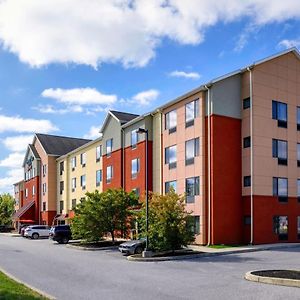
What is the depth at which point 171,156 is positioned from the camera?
37.3 meters

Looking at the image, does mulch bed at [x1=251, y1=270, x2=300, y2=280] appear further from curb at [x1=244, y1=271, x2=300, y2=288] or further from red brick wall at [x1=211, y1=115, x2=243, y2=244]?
red brick wall at [x1=211, y1=115, x2=243, y2=244]

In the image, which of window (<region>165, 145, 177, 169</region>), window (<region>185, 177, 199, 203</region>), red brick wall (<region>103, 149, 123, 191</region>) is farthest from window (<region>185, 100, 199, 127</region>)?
red brick wall (<region>103, 149, 123, 191</region>)

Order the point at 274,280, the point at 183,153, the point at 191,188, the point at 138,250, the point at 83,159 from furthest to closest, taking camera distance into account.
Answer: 1. the point at 83,159
2. the point at 183,153
3. the point at 191,188
4. the point at 138,250
5. the point at 274,280

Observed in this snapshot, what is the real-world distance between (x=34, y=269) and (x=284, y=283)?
436 inches

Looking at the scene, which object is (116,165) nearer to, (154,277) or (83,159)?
(83,159)

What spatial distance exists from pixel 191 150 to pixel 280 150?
6.57m

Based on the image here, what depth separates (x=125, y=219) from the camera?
36281 mm

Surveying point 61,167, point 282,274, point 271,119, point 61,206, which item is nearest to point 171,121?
point 271,119

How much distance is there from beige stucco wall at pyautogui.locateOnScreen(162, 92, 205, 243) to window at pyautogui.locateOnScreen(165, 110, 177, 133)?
32 cm

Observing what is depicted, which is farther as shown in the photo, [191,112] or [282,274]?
[191,112]

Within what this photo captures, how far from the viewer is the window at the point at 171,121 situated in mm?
36875

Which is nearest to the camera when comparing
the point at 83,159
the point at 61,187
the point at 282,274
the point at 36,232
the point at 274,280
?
the point at 274,280

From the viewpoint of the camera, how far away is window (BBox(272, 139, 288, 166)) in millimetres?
34406

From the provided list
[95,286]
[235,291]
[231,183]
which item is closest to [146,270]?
[95,286]
